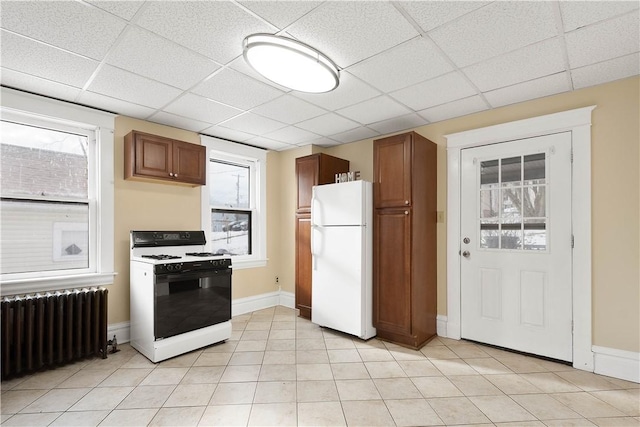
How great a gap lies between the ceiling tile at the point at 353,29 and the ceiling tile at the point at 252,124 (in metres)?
1.51

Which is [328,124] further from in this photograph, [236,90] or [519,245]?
[519,245]

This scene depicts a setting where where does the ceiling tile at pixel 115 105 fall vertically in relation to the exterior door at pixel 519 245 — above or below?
above

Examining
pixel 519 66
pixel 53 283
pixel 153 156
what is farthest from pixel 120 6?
pixel 519 66

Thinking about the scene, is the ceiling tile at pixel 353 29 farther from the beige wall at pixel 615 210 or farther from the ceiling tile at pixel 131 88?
the beige wall at pixel 615 210

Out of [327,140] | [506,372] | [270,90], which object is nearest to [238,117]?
[270,90]

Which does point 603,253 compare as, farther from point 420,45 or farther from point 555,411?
point 420,45

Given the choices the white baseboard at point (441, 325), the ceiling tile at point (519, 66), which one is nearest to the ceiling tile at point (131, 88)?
the ceiling tile at point (519, 66)

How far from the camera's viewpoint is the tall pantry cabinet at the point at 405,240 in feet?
10.8

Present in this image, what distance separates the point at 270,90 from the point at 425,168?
6.08 feet

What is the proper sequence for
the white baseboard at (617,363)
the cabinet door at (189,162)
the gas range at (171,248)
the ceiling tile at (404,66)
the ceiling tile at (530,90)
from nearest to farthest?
1. the ceiling tile at (404,66)
2. the white baseboard at (617,363)
3. the ceiling tile at (530,90)
4. the gas range at (171,248)
5. the cabinet door at (189,162)

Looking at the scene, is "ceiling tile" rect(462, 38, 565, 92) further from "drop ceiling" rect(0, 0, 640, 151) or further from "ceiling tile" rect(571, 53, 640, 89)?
"ceiling tile" rect(571, 53, 640, 89)

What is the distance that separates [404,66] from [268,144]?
8.68ft

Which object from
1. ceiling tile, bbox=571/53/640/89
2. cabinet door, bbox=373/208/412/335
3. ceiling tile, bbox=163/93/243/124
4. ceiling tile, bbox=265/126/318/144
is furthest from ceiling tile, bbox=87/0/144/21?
ceiling tile, bbox=571/53/640/89

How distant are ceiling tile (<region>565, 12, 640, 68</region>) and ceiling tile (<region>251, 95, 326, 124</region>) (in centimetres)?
208
